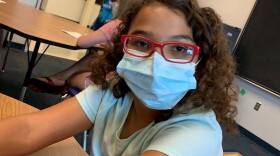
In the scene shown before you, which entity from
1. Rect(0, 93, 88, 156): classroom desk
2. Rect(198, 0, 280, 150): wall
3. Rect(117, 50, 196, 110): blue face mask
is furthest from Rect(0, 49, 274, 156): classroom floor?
Rect(117, 50, 196, 110): blue face mask

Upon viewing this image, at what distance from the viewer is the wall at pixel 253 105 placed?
347 centimetres

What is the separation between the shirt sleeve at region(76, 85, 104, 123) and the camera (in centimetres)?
96

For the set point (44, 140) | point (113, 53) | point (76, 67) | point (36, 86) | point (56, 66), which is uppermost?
point (113, 53)

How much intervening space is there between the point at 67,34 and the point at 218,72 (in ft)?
4.82

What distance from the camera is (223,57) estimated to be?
888mm

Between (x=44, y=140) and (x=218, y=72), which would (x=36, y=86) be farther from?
(x=218, y=72)

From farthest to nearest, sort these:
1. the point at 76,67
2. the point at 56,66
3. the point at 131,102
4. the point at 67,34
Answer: the point at 56,66 < the point at 76,67 < the point at 67,34 < the point at 131,102

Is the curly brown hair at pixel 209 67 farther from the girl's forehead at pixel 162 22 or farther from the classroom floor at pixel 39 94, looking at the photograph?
the classroom floor at pixel 39 94

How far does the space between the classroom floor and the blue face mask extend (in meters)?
1.58

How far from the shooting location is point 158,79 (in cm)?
77

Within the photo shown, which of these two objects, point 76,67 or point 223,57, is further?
point 76,67

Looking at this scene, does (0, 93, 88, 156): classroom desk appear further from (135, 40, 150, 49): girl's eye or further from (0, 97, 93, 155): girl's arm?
(135, 40, 150, 49): girl's eye

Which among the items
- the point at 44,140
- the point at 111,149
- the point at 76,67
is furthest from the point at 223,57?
the point at 76,67

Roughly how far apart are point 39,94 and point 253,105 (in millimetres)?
2505
